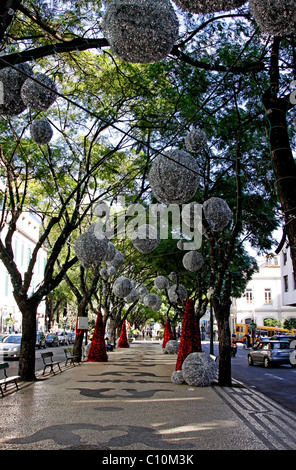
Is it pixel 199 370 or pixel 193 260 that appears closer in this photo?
pixel 199 370

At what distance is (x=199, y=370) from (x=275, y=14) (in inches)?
376

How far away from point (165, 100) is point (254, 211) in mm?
4551

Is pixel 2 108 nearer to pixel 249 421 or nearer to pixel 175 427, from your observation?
pixel 175 427

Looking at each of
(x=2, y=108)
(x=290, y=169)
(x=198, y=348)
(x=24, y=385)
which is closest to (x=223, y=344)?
(x=198, y=348)

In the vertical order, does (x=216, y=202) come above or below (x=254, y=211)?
below

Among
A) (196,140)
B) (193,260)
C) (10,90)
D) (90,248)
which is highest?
(196,140)

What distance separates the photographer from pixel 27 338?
40.2 feet

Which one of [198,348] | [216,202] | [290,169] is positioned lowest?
[198,348]

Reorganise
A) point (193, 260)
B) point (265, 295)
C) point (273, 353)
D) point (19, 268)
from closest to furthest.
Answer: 1. point (193, 260)
2. point (273, 353)
3. point (19, 268)
4. point (265, 295)

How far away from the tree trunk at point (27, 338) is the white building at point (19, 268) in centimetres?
2001

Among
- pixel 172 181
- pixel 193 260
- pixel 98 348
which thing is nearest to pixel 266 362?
pixel 98 348

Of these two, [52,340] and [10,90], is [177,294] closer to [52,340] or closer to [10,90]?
[10,90]

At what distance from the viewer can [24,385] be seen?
11.5 metres
